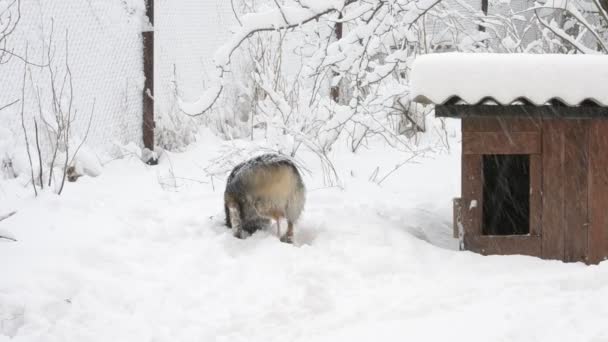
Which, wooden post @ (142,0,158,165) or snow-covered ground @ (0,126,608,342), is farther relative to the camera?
wooden post @ (142,0,158,165)

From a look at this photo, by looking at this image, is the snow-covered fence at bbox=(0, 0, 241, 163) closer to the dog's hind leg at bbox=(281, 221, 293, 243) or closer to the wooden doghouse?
the dog's hind leg at bbox=(281, 221, 293, 243)

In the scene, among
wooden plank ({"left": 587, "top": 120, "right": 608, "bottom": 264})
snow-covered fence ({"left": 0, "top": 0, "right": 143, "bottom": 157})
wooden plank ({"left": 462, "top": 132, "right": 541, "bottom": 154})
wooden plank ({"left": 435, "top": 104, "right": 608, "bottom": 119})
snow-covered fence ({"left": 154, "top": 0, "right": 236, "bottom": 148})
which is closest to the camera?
wooden plank ({"left": 435, "top": 104, "right": 608, "bottom": 119})

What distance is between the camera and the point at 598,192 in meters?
5.03

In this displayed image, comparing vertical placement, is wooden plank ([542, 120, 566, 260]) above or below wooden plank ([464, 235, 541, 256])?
above

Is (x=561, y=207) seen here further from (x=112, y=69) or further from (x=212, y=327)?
(x=112, y=69)

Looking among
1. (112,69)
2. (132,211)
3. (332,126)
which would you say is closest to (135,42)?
(112,69)

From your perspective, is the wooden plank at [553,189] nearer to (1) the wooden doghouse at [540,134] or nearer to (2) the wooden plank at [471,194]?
(1) the wooden doghouse at [540,134]

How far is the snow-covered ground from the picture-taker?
3781 millimetres

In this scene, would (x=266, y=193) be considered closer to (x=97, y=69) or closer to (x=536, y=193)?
(x=536, y=193)

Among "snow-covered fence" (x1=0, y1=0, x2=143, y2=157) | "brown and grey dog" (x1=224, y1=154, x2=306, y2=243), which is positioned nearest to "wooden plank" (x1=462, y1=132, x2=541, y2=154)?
"brown and grey dog" (x1=224, y1=154, x2=306, y2=243)

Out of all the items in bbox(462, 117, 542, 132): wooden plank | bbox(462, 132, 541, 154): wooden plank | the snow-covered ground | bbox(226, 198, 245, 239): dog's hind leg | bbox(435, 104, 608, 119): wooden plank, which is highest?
bbox(435, 104, 608, 119): wooden plank

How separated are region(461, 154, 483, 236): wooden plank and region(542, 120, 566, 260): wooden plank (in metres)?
0.43

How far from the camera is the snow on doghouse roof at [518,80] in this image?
477 centimetres

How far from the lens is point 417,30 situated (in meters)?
8.38
